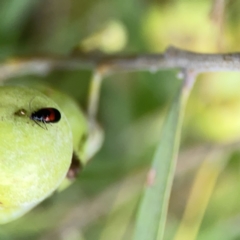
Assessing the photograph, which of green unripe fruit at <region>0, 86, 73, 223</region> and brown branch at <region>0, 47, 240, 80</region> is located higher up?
brown branch at <region>0, 47, 240, 80</region>

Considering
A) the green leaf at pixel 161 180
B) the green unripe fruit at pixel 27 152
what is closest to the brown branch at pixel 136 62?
the green leaf at pixel 161 180

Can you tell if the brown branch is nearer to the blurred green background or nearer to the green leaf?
the green leaf

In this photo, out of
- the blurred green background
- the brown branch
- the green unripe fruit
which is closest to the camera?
the green unripe fruit

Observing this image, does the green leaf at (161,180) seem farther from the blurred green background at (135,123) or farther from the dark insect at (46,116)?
the blurred green background at (135,123)

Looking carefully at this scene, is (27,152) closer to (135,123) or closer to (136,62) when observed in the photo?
(136,62)

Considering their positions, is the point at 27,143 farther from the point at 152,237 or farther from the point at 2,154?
the point at 152,237

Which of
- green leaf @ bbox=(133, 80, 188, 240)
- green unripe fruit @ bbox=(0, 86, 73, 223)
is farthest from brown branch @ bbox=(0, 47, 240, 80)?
green unripe fruit @ bbox=(0, 86, 73, 223)
